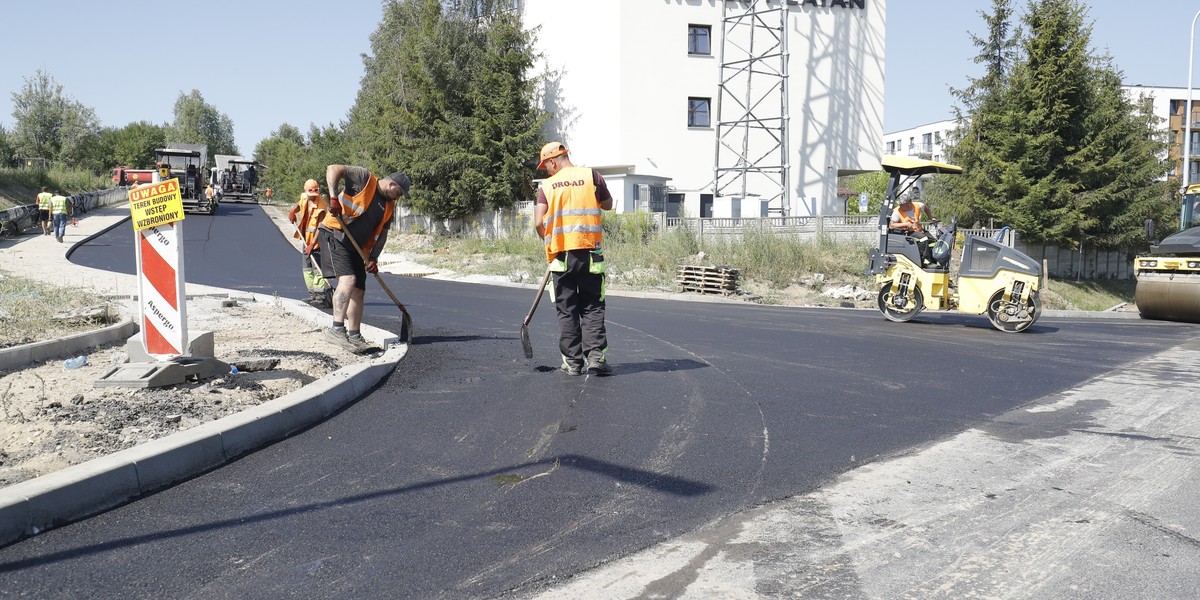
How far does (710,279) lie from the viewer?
63.5 feet

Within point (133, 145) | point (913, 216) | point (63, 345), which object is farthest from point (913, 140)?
point (63, 345)

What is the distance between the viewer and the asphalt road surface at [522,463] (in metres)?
3.44

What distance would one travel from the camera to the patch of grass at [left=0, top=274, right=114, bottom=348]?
25.3 feet

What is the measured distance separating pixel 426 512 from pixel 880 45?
43.2m

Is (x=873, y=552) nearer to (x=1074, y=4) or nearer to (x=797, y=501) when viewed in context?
(x=797, y=501)

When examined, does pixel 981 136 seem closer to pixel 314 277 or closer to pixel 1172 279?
pixel 1172 279

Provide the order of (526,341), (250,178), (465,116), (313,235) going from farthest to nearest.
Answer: (250,178)
(465,116)
(313,235)
(526,341)

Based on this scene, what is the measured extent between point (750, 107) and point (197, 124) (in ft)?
304

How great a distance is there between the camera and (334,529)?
3.85 metres

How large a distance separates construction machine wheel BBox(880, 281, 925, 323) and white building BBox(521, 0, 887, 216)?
909 inches

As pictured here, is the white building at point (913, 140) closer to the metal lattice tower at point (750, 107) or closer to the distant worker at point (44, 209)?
the metal lattice tower at point (750, 107)

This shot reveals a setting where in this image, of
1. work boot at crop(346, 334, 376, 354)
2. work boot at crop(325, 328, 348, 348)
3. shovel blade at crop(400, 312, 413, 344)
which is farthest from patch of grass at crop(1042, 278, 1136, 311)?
work boot at crop(325, 328, 348, 348)

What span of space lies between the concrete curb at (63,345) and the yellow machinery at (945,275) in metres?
9.60

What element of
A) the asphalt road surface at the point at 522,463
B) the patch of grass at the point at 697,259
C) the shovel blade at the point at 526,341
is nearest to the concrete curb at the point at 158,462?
the asphalt road surface at the point at 522,463
